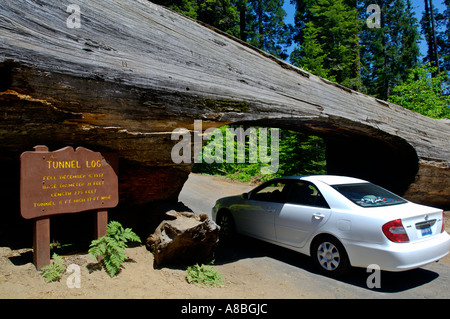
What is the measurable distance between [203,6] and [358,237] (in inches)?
967

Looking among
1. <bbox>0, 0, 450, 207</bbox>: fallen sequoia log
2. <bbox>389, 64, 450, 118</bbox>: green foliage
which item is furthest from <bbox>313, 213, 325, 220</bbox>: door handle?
<bbox>389, 64, 450, 118</bbox>: green foliage

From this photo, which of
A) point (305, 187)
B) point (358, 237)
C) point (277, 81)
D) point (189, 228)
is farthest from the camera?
point (277, 81)

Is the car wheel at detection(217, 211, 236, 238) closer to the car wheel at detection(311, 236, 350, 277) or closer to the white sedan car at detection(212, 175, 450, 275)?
the white sedan car at detection(212, 175, 450, 275)

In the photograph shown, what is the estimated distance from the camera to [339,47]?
23016mm

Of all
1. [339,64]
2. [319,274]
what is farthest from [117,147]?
[339,64]

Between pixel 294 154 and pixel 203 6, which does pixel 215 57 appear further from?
pixel 203 6

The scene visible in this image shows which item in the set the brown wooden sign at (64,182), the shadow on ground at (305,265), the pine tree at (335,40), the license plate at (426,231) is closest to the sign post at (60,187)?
the brown wooden sign at (64,182)

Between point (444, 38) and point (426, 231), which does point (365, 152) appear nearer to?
point (426, 231)

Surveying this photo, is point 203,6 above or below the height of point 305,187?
above

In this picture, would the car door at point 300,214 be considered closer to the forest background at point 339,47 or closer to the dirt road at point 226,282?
the dirt road at point 226,282

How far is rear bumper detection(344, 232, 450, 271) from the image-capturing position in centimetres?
405

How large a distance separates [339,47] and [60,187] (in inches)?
935

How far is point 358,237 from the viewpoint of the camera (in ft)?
14.4

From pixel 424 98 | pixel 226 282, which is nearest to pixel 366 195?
pixel 226 282
